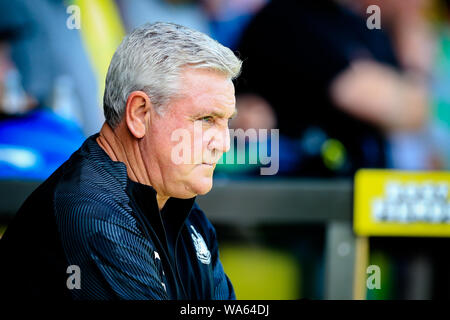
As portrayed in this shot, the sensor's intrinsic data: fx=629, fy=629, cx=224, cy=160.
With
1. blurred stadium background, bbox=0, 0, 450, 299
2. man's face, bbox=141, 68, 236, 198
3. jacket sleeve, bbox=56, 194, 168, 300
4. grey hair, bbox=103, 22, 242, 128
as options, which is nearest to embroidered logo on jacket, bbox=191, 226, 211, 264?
man's face, bbox=141, 68, 236, 198

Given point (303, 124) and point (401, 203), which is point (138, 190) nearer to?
point (303, 124)

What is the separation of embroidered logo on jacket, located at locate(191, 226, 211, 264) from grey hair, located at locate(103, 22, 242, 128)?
1.32 feet

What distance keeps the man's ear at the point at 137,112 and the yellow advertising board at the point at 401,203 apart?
1696mm

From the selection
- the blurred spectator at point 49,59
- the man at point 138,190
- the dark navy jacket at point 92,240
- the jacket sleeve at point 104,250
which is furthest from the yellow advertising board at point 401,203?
the jacket sleeve at point 104,250

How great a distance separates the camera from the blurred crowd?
9.37 ft

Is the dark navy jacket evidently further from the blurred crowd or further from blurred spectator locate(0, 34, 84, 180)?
blurred spectator locate(0, 34, 84, 180)

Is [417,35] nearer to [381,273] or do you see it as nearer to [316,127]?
[316,127]

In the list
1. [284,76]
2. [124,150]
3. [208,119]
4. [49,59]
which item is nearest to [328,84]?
[284,76]

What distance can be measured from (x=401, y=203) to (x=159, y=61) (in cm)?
192

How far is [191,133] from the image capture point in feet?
5.51

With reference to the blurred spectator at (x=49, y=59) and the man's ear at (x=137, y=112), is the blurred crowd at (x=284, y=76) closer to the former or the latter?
the blurred spectator at (x=49, y=59)

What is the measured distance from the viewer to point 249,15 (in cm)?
290
